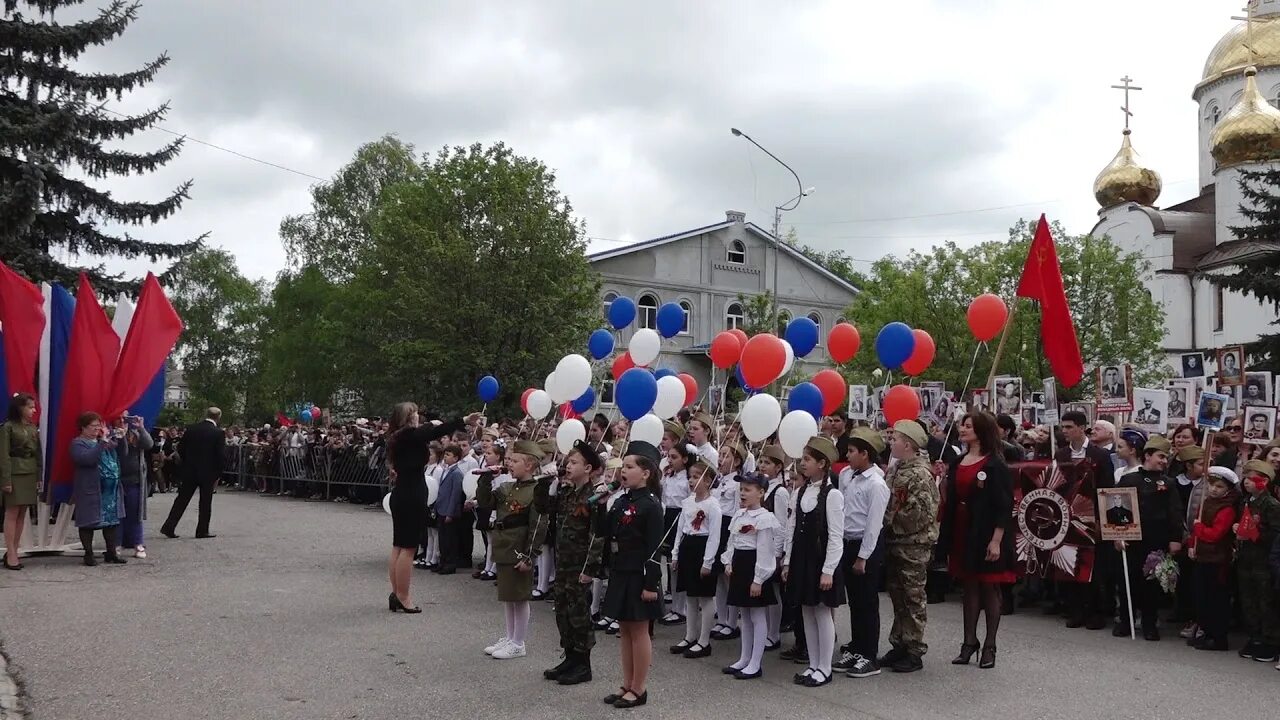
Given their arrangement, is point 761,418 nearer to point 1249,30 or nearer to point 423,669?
point 423,669

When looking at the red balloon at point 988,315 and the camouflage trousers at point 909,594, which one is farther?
the red balloon at point 988,315

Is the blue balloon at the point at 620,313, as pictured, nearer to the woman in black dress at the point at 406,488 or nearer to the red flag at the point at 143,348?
the woman in black dress at the point at 406,488

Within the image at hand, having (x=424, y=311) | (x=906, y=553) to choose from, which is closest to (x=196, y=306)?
(x=424, y=311)

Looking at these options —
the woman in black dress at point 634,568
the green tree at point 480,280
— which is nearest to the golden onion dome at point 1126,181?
the green tree at point 480,280

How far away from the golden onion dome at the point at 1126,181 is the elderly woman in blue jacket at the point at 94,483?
4940cm

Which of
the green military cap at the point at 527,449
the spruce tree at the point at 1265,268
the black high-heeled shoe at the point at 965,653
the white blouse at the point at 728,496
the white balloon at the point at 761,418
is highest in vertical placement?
Result: the spruce tree at the point at 1265,268

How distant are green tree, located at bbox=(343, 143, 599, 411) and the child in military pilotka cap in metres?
25.8

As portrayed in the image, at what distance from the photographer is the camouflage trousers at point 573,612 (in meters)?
7.18

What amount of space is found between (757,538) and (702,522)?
87cm

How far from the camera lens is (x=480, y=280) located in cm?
3356

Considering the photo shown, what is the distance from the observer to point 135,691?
6.90 m

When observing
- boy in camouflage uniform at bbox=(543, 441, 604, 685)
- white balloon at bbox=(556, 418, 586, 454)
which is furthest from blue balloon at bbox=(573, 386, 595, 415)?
boy in camouflage uniform at bbox=(543, 441, 604, 685)

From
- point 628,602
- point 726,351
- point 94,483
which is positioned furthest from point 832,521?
point 94,483

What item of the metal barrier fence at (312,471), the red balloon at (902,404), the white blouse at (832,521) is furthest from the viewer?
the metal barrier fence at (312,471)
